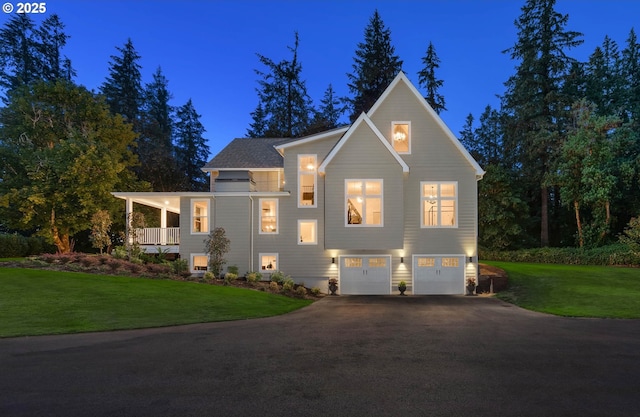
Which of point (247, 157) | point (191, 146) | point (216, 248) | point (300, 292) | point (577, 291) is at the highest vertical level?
point (191, 146)

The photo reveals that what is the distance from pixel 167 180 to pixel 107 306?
1063 inches

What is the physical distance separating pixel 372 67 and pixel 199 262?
3355 centimetres

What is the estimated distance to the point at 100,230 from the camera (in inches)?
819

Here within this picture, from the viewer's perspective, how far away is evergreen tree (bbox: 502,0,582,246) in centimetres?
3506

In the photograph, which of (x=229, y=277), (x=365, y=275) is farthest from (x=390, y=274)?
(x=229, y=277)

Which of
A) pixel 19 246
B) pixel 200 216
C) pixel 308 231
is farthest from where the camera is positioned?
pixel 19 246

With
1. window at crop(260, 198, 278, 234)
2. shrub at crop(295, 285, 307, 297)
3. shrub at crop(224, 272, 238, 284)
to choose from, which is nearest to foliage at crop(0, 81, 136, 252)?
window at crop(260, 198, 278, 234)

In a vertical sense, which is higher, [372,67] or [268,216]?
[372,67]

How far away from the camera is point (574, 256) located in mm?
28781

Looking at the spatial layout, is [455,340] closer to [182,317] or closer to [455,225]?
[182,317]

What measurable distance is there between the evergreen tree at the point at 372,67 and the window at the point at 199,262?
2925 cm

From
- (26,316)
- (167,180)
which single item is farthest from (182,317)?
(167,180)

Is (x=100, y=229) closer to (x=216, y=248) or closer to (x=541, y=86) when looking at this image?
(x=216, y=248)

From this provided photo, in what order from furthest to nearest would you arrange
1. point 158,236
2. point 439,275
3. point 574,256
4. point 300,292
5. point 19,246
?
point 574,256 → point 19,246 → point 158,236 → point 439,275 → point 300,292
